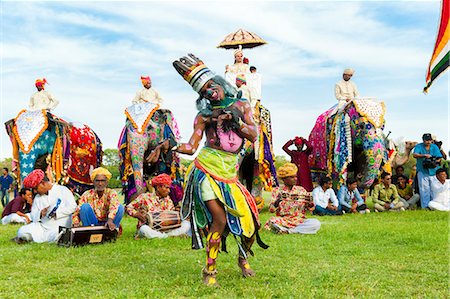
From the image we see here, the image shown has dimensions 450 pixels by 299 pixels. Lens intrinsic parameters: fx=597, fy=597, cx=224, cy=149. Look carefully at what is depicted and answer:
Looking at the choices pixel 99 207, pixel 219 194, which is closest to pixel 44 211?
pixel 99 207

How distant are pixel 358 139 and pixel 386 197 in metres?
1.38

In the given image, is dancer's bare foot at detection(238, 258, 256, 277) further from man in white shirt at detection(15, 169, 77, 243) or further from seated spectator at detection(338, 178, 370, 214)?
seated spectator at detection(338, 178, 370, 214)

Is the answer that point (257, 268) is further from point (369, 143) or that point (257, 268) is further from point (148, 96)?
point (369, 143)

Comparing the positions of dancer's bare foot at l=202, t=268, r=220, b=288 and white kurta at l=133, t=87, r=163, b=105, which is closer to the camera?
dancer's bare foot at l=202, t=268, r=220, b=288

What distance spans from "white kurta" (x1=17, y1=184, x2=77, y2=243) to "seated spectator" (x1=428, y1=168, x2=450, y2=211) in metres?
7.97

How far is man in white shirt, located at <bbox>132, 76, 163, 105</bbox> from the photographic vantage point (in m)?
12.4

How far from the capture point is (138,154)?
1181cm

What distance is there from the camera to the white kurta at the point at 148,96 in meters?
12.4

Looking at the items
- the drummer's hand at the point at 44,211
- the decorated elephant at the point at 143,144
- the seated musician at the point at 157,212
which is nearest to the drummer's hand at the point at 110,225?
the seated musician at the point at 157,212

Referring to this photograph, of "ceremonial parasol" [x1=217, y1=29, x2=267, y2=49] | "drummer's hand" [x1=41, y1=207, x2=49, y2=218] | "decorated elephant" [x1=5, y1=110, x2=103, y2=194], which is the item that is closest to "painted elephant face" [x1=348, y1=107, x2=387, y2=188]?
"ceremonial parasol" [x1=217, y1=29, x2=267, y2=49]

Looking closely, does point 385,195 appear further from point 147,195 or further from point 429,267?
point 429,267

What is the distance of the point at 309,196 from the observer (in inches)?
328

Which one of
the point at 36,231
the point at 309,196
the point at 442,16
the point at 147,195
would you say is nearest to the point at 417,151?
the point at 309,196

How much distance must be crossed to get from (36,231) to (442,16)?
18.3 ft
